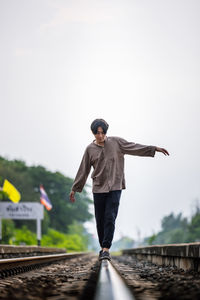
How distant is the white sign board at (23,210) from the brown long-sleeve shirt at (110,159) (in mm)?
23857

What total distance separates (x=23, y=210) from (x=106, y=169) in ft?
82.8

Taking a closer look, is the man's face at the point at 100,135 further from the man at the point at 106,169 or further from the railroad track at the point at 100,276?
the railroad track at the point at 100,276

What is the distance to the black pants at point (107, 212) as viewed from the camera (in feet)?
15.5

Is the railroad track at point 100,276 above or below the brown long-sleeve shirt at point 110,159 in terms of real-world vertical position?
below

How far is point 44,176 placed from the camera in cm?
6128

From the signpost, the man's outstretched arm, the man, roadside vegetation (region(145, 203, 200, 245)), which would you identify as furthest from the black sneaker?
roadside vegetation (region(145, 203, 200, 245))

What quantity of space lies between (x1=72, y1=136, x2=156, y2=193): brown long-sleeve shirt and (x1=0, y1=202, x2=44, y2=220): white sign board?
23.9 metres

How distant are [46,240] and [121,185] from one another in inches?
1538

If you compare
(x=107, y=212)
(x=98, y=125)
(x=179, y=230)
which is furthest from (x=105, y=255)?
(x=179, y=230)

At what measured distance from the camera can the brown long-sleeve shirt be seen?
16.1ft

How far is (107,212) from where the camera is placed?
15.7 feet

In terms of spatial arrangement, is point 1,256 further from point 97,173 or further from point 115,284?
point 115,284

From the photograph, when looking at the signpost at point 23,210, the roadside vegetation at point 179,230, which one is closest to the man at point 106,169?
the signpost at point 23,210

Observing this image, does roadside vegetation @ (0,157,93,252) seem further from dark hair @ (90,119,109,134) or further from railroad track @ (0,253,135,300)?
dark hair @ (90,119,109,134)
